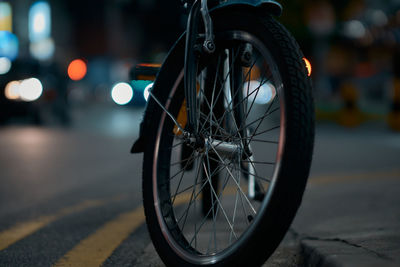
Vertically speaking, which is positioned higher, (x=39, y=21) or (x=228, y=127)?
(x=228, y=127)

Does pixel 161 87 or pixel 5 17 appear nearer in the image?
pixel 161 87

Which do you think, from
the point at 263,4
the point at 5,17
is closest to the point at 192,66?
the point at 263,4

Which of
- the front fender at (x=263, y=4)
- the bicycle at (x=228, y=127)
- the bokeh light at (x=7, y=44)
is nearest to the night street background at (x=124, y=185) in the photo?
the bicycle at (x=228, y=127)

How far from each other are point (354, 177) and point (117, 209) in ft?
7.35

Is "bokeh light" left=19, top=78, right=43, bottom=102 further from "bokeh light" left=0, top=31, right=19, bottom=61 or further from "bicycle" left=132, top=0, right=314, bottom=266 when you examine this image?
"bokeh light" left=0, top=31, right=19, bottom=61

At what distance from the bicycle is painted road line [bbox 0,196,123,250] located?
2.95 ft

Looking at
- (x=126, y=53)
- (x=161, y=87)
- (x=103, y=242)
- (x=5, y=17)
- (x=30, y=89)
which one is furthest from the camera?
(x=126, y=53)

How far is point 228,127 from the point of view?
103 inches

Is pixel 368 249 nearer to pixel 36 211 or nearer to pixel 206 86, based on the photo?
pixel 206 86

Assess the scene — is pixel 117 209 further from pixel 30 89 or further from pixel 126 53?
pixel 126 53

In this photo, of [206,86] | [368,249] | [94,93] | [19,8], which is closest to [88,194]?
[206,86]

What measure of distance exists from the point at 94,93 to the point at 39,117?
105 ft

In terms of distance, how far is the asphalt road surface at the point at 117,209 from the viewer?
2.65 metres

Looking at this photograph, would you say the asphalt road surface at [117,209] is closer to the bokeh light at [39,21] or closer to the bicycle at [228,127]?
the bicycle at [228,127]
